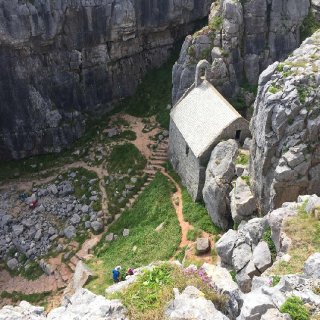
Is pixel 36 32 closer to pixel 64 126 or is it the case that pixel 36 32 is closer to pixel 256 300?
pixel 64 126

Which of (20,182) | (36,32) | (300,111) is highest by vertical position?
(36,32)

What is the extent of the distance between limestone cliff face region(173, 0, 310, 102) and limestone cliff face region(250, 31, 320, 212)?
13961 mm

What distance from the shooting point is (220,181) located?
3309cm

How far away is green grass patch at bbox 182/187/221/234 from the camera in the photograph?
34.1m

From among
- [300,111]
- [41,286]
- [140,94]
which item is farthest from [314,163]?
[140,94]

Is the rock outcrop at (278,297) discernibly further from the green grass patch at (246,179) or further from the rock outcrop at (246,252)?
the green grass patch at (246,179)

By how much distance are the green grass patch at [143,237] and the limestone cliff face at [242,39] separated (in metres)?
11.9

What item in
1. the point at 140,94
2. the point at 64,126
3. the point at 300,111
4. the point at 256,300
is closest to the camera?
the point at 256,300

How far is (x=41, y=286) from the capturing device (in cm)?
3534

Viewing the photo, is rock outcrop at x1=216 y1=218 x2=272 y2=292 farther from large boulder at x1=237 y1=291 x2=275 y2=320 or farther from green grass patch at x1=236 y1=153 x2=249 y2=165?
green grass patch at x1=236 y1=153 x2=249 y2=165

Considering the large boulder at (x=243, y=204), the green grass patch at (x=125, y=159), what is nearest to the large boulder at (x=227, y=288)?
the large boulder at (x=243, y=204)

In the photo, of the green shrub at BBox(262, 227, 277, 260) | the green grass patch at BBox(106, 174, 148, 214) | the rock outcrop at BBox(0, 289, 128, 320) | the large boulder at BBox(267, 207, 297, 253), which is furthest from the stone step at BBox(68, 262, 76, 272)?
the large boulder at BBox(267, 207, 297, 253)

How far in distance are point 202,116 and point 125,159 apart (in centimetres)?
1102

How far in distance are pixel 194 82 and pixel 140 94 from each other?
43.8ft
